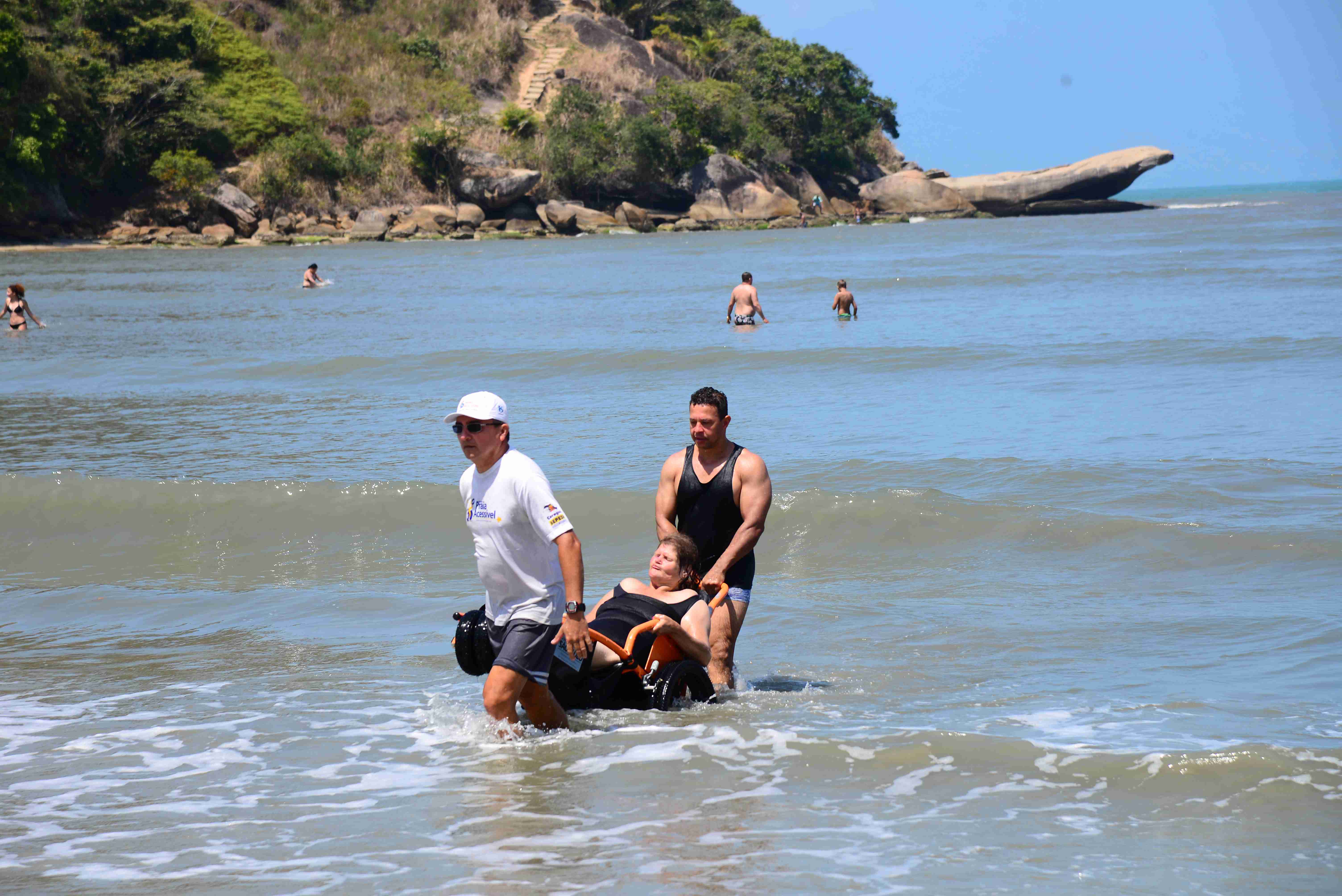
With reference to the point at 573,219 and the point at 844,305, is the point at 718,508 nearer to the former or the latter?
the point at 844,305

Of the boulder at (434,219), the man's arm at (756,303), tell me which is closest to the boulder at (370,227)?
the boulder at (434,219)

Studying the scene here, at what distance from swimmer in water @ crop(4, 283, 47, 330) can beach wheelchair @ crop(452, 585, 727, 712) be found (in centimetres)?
2393

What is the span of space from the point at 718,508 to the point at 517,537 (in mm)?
1172

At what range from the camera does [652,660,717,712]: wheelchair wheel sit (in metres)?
5.73

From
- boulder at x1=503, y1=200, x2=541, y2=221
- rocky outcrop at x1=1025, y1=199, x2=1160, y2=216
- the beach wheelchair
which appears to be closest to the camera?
the beach wheelchair

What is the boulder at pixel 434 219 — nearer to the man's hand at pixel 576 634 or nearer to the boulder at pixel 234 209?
the boulder at pixel 234 209

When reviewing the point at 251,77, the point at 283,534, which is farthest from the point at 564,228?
the point at 283,534

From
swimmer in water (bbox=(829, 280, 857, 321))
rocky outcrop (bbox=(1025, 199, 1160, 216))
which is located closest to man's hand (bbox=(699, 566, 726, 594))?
swimmer in water (bbox=(829, 280, 857, 321))

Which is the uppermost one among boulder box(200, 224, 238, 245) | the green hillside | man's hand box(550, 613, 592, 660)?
the green hillside

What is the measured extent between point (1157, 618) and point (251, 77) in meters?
70.1

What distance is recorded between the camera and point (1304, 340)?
61.7 feet

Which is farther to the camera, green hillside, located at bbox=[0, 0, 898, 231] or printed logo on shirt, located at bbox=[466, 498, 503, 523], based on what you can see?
green hillside, located at bbox=[0, 0, 898, 231]

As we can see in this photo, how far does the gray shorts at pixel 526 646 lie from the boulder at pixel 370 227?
191 ft

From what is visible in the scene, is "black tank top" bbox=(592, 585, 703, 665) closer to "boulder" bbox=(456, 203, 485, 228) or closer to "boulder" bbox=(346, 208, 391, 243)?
"boulder" bbox=(346, 208, 391, 243)
